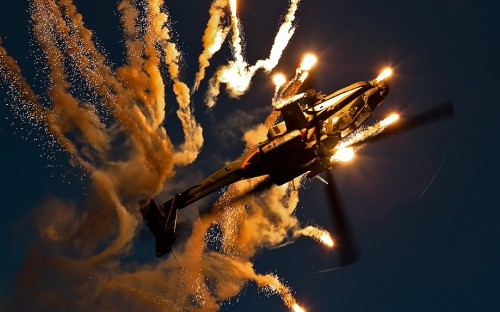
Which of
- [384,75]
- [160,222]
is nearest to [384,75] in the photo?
[384,75]

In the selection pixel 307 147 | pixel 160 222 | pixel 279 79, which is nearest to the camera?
pixel 279 79

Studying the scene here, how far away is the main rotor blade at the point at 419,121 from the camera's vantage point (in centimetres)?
1725

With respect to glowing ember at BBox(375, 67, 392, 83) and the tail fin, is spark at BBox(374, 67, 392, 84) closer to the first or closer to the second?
glowing ember at BBox(375, 67, 392, 83)

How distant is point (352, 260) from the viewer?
1664 cm

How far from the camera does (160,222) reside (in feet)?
66.9

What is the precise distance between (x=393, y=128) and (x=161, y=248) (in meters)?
13.0

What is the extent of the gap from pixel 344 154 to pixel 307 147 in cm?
183

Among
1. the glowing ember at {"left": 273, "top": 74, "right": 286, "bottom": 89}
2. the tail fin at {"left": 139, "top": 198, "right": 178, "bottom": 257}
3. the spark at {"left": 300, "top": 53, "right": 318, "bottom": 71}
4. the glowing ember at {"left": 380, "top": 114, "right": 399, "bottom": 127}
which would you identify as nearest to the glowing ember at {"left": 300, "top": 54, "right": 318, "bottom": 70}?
the spark at {"left": 300, "top": 53, "right": 318, "bottom": 71}

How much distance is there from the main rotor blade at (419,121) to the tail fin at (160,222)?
10.7 m

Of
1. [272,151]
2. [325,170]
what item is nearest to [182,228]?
[272,151]

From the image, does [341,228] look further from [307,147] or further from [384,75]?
[384,75]

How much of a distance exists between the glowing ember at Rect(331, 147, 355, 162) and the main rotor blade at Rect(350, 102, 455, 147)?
94 cm

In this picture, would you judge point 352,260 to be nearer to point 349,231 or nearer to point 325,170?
point 349,231

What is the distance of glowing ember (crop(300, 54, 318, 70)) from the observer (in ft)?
54.8
